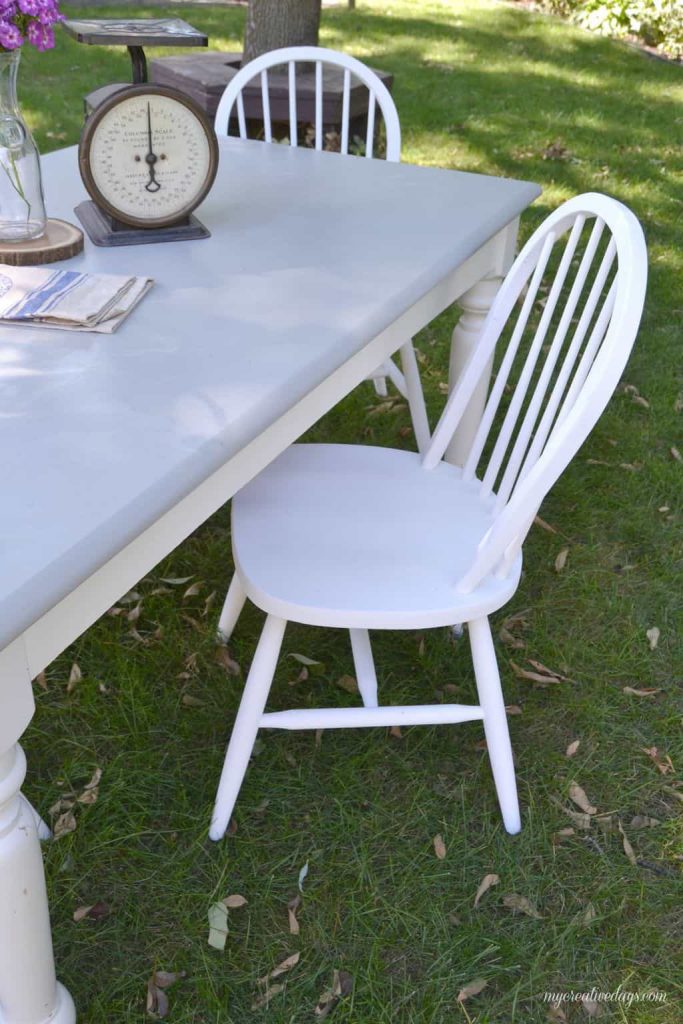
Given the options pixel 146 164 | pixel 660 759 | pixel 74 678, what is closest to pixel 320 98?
pixel 146 164

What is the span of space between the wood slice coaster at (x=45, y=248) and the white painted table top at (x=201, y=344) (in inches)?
1.2

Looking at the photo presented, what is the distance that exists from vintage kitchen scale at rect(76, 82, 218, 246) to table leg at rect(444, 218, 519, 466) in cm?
58

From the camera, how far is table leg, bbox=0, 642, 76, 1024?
97cm

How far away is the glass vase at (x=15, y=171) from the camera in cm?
143

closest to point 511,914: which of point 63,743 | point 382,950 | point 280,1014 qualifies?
point 382,950

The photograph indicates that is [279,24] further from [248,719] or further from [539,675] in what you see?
[248,719]

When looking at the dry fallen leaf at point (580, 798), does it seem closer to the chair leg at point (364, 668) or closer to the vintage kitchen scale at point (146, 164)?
the chair leg at point (364, 668)

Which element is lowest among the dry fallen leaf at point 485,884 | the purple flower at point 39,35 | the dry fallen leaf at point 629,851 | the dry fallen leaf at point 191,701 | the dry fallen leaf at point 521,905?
the dry fallen leaf at point 629,851

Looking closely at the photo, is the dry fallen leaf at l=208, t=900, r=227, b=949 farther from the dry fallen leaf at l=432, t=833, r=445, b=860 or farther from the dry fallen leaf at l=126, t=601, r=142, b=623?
the dry fallen leaf at l=126, t=601, r=142, b=623

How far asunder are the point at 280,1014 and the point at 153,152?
1.34 m

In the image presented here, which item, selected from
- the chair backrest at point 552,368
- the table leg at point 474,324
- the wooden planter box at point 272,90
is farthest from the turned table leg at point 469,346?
the wooden planter box at point 272,90

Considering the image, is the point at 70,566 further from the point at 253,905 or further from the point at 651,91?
the point at 651,91

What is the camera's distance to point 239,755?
1663mm

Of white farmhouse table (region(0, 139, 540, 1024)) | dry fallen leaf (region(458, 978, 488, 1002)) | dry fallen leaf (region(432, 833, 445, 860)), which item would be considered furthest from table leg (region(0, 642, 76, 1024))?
dry fallen leaf (region(432, 833, 445, 860))
